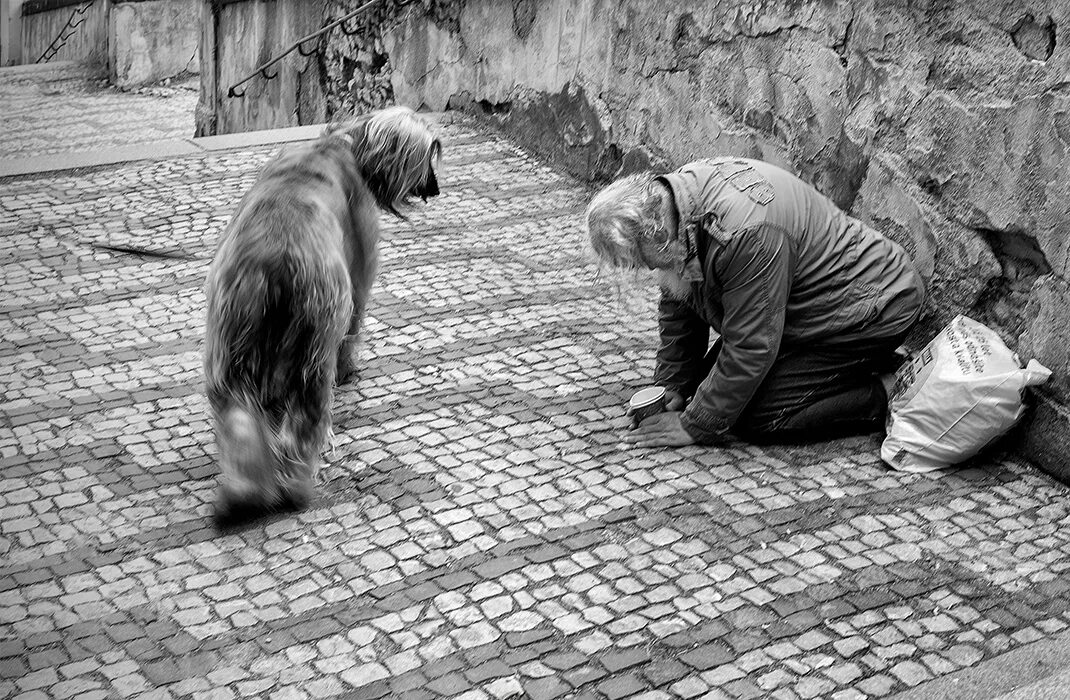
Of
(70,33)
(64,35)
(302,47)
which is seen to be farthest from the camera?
(64,35)

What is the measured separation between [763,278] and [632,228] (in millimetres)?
512

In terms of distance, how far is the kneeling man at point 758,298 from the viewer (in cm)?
438

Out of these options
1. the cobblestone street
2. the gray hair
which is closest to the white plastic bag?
the cobblestone street

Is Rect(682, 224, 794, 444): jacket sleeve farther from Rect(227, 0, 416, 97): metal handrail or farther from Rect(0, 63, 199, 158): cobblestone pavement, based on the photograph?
Rect(0, 63, 199, 158): cobblestone pavement

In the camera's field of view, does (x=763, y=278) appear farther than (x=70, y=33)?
No

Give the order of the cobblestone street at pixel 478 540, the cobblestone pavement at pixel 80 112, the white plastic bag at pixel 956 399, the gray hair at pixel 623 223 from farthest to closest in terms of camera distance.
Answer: the cobblestone pavement at pixel 80 112
the white plastic bag at pixel 956 399
the gray hair at pixel 623 223
the cobblestone street at pixel 478 540

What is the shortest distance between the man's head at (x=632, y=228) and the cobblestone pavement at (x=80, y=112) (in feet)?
24.2

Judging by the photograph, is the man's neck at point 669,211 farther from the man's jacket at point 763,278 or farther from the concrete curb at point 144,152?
the concrete curb at point 144,152

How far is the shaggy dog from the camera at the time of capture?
3.98 meters

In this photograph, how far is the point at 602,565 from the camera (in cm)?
400

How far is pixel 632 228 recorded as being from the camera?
14.2 ft

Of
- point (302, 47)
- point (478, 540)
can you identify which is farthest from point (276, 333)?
point (302, 47)

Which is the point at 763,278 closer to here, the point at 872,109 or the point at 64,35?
the point at 872,109

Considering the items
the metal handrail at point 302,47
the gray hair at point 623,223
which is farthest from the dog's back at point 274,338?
the metal handrail at point 302,47
